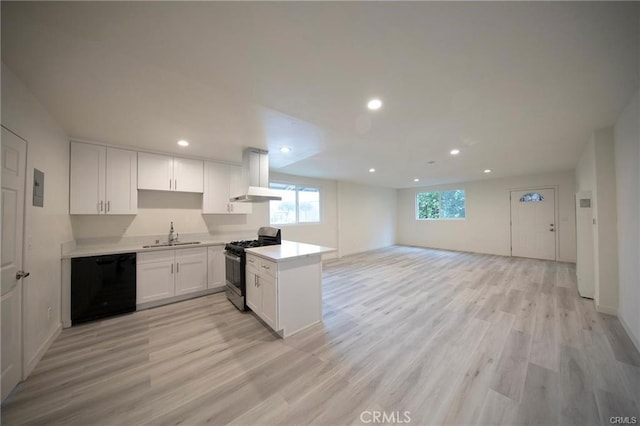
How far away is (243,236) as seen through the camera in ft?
15.0

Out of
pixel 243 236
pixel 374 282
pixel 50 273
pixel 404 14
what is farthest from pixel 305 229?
pixel 404 14

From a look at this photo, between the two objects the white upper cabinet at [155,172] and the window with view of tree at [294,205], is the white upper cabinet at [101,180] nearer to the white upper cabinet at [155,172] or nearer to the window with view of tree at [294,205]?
the white upper cabinet at [155,172]

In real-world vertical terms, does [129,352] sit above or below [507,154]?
below

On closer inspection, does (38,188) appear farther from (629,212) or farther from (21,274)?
(629,212)

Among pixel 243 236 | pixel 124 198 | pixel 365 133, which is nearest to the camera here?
pixel 365 133

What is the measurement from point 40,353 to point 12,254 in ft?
3.71

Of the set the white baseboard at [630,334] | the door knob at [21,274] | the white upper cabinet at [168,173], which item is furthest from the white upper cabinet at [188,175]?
the white baseboard at [630,334]

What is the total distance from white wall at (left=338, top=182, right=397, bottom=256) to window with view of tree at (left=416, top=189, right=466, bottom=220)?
3.42 ft

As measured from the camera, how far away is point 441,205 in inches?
319

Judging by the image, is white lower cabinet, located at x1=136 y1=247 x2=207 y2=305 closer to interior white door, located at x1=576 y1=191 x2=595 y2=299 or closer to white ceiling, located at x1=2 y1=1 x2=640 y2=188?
white ceiling, located at x1=2 y1=1 x2=640 y2=188

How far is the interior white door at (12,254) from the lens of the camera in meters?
1.58

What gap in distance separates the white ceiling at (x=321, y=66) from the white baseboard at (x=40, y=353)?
2.31 metres

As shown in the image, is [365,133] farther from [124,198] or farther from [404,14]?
[124,198]

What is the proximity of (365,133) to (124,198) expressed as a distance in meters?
3.64
